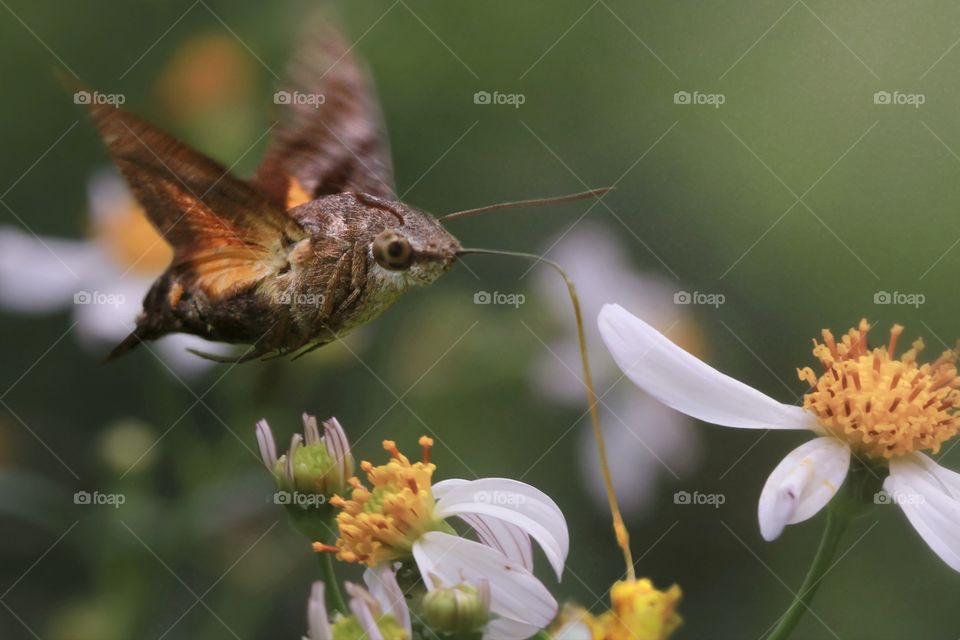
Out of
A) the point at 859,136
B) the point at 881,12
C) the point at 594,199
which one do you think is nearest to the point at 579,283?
the point at 594,199

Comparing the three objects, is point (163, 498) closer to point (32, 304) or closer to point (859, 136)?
point (32, 304)

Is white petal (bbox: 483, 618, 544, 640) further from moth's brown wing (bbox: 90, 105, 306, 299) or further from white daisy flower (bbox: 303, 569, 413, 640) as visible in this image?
moth's brown wing (bbox: 90, 105, 306, 299)

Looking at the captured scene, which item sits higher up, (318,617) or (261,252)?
(261,252)

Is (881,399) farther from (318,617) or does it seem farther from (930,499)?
(318,617)

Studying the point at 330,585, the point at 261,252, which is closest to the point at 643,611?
the point at 330,585

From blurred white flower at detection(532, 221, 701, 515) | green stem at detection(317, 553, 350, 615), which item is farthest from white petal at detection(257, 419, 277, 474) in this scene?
blurred white flower at detection(532, 221, 701, 515)

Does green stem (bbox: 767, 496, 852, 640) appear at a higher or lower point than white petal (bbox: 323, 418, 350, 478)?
lower
